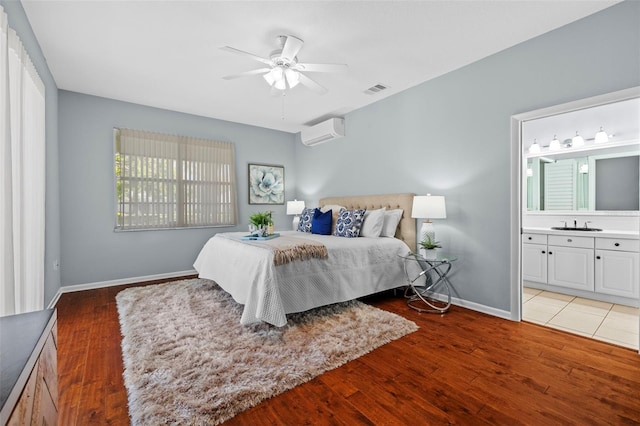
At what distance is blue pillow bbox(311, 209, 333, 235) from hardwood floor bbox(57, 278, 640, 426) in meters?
1.93

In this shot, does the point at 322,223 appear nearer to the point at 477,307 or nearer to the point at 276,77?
the point at 276,77

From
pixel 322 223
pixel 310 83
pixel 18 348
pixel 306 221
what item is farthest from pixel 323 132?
pixel 18 348

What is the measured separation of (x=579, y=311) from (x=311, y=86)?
3715 mm

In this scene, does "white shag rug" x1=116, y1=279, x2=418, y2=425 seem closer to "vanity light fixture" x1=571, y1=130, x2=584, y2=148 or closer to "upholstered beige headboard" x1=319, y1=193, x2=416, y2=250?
"upholstered beige headboard" x1=319, y1=193, x2=416, y2=250

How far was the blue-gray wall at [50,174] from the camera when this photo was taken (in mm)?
2703

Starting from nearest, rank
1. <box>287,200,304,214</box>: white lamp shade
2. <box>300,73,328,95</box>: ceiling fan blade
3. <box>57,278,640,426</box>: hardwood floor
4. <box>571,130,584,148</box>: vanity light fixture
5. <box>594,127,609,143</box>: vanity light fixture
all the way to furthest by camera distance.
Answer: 1. <box>57,278,640,426</box>: hardwood floor
2. <box>300,73,328,95</box>: ceiling fan blade
3. <box>594,127,609,143</box>: vanity light fixture
4. <box>571,130,584,148</box>: vanity light fixture
5. <box>287,200,304,214</box>: white lamp shade

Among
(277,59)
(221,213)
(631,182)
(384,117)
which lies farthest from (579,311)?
(221,213)

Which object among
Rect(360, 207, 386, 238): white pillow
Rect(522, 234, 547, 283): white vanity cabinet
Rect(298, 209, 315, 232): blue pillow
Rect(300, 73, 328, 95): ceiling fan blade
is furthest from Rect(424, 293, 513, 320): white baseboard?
Rect(300, 73, 328, 95): ceiling fan blade

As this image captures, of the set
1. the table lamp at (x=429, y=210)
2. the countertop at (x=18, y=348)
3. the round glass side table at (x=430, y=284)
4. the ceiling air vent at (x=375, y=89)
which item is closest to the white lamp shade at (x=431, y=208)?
the table lamp at (x=429, y=210)

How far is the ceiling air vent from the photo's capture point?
12.2 feet

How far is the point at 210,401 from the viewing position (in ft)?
5.30

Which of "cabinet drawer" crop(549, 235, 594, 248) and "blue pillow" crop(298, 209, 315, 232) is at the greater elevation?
"blue pillow" crop(298, 209, 315, 232)

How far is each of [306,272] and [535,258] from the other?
10.5 ft

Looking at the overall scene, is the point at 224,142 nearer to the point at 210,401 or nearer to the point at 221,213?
the point at 221,213
